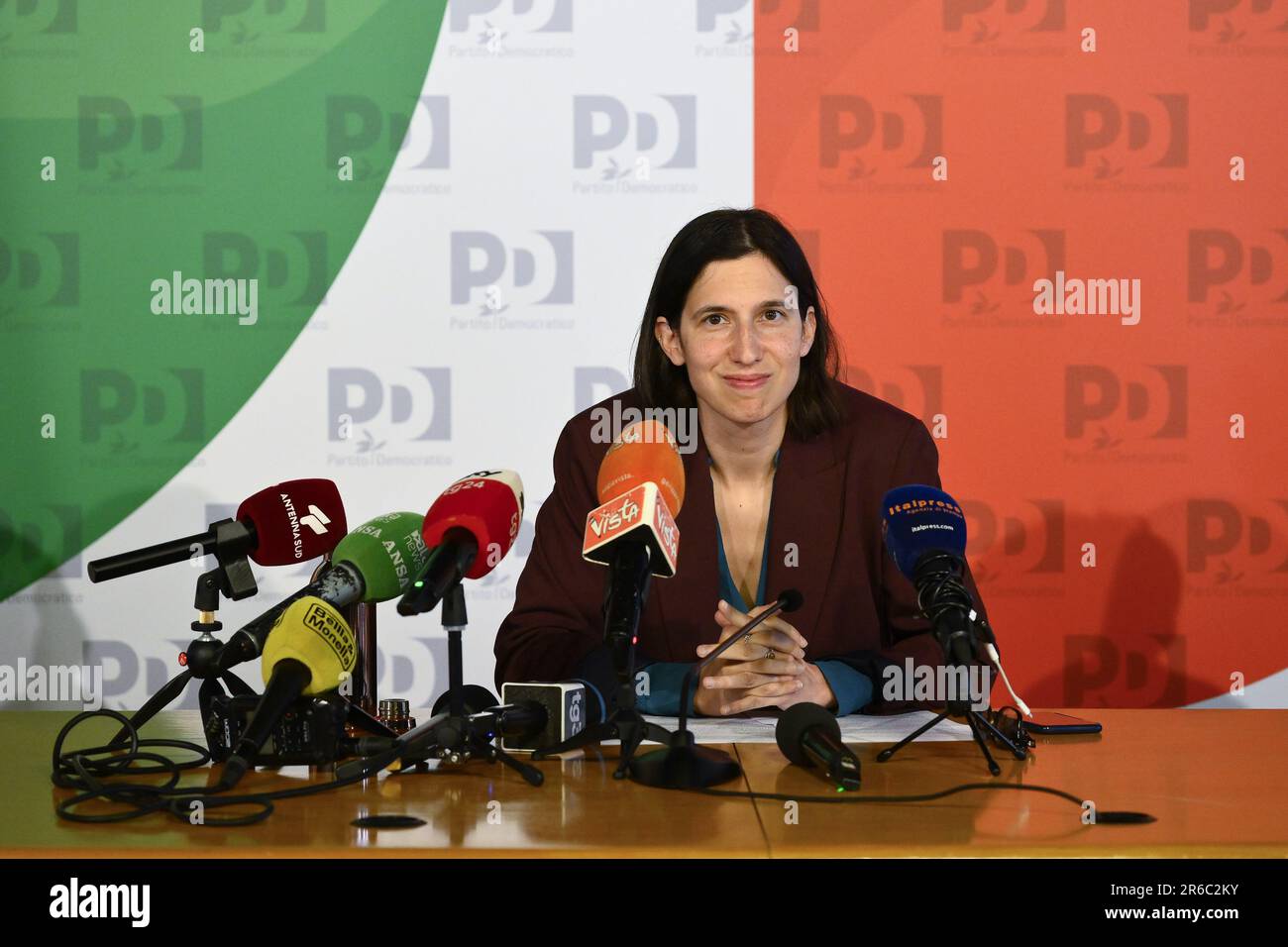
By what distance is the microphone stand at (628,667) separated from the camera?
1.44 meters

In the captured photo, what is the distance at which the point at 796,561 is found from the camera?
2.53m

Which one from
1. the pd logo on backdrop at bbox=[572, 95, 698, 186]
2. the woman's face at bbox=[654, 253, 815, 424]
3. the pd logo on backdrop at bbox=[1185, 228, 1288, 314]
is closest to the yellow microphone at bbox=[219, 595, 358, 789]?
the woman's face at bbox=[654, 253, 815, 424]

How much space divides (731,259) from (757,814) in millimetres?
1443

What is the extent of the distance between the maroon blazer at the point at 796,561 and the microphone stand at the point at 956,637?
60 centimetres

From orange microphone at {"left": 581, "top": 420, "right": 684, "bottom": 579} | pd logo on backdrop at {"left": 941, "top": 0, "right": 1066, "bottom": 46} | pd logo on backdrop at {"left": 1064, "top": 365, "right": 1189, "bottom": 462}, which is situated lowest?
orange microphone at {"left": 581, "top": 420, "right": 684, "bottom": 579}

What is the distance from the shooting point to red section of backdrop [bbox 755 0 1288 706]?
367 cm

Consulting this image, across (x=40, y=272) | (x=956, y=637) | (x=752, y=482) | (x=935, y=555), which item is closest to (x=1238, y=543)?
(x=752, y=482)

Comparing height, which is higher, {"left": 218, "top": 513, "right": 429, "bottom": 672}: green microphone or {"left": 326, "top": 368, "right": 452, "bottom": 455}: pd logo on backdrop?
{"left": 326, "top": 368, "right": 452, "bottom": 455}: pd logo on backdrop

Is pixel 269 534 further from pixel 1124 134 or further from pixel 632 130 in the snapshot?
pixel 1124 134

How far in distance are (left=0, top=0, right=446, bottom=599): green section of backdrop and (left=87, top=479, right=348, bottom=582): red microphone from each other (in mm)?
1826

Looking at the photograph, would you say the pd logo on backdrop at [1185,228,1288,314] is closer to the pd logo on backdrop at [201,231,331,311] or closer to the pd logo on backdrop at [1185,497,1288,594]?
the pd logo on backdrop at [1185,497,1288,594]

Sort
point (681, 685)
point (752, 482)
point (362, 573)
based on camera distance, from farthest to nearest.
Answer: point (752, 482)
point (681, 685)
point (362, 573)
